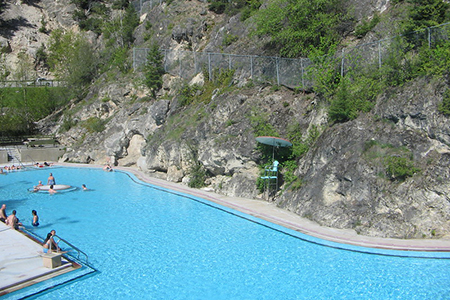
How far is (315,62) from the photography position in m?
20.4

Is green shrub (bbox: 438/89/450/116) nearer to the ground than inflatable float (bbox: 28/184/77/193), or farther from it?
farther from it

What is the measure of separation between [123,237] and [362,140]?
9.95m

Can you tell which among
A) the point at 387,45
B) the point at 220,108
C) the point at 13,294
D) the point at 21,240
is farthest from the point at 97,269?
the point at 387,45

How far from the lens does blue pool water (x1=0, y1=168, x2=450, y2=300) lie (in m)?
9.98

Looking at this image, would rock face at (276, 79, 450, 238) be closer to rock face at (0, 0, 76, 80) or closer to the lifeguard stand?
the lifeguard stand

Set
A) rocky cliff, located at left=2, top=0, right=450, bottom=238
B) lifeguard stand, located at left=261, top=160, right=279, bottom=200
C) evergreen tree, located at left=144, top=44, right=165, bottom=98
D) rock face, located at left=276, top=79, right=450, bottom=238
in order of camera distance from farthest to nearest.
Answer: evergreen tree, located at left=144, top=44, right=165, bottom=98 → lifeguard stand, located at left=261, top=160, right=279, bottom=200 → rocky cliff, located at left=2, top=0, right=450, bottom=238 → rock face, located at left=276, top=79, right=450, bottom=238

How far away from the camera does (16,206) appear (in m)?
19.4

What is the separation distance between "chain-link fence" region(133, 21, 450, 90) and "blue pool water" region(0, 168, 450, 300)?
28.3ft

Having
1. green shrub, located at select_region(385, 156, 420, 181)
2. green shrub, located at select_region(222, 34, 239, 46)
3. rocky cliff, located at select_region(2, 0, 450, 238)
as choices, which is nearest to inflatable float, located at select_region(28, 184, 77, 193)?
rocky cliff, located at select_region(2, 0, 450, 238)

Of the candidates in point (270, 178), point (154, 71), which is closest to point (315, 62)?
point (270, 178)

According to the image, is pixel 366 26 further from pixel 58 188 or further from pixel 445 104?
pixel 58 188

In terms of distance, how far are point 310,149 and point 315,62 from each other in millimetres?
5643

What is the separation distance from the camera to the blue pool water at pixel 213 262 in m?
9.98

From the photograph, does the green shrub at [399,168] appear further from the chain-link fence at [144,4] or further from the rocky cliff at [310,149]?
the chain-link fence at [144,4]
